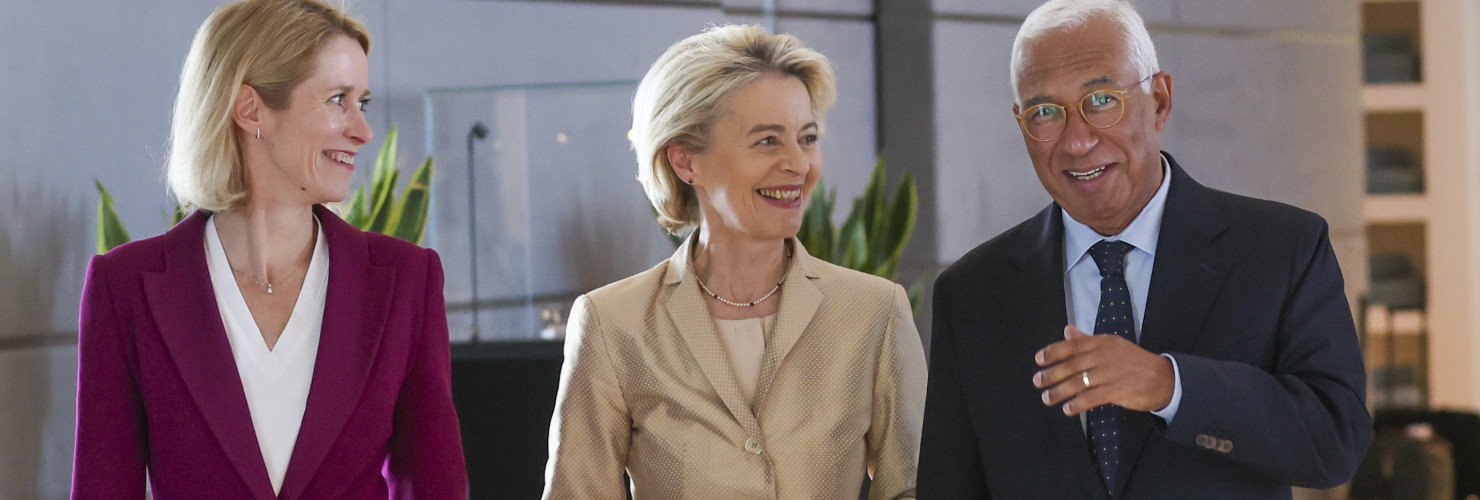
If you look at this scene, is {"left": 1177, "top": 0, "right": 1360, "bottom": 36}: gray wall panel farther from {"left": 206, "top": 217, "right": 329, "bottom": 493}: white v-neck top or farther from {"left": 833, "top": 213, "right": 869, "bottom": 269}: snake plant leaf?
{"left": 206, "top": 217, "right": 329, "bottom": 493}: white v-neck top

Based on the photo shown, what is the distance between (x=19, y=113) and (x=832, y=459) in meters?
2.49

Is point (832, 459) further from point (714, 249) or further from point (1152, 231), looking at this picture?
point (1152, 231)

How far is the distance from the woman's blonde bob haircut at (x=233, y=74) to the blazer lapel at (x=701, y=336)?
74 cm

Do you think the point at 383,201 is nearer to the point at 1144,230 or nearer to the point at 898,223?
the point at 898,223

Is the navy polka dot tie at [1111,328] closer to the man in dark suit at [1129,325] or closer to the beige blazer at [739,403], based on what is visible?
the man in dark suit at [1129,325]

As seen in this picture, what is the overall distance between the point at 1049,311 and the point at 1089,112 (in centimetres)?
27

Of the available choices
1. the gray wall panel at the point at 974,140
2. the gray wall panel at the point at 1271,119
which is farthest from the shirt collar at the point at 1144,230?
the gray wall panel at the point at 1271,119

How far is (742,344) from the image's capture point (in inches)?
90.8

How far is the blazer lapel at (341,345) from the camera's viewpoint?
1.85 m

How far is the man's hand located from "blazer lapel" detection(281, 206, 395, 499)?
98 cm

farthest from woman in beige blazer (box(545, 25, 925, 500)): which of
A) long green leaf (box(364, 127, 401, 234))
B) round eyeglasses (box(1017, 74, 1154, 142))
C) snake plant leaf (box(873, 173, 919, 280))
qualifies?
snake plant leaf (box(873, 173, 919, 280))

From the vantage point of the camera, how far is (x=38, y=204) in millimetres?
3484

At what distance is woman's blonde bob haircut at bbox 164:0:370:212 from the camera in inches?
74.1

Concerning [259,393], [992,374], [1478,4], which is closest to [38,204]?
[259,393]
